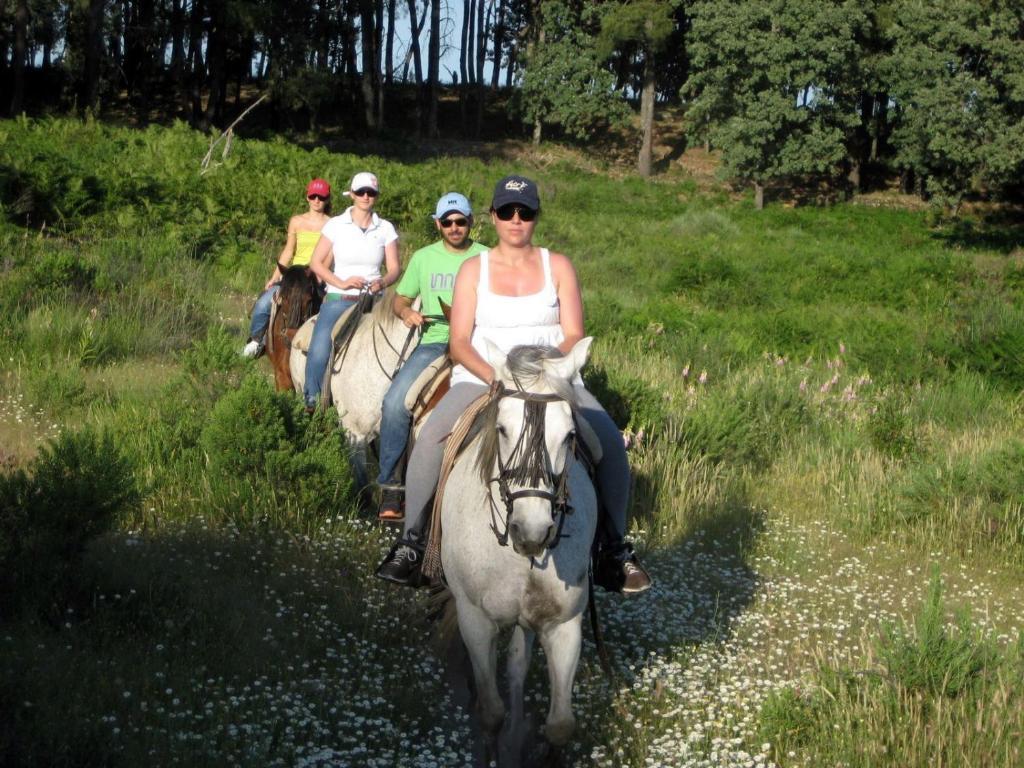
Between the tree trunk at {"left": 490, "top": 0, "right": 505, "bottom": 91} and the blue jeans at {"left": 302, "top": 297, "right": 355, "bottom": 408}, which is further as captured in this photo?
the tree trunk at {"left": 490, "top": 0, "right": 505, "bottom": 91}

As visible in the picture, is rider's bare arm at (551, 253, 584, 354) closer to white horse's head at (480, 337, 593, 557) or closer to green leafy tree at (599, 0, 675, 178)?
white horse's head at (480, 337, 593, 557)

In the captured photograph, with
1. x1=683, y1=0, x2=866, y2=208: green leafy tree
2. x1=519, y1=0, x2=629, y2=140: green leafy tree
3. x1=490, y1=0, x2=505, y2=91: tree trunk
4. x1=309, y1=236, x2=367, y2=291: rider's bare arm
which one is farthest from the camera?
x1=490, y1=0, x2=505, y2=91: tree trunk

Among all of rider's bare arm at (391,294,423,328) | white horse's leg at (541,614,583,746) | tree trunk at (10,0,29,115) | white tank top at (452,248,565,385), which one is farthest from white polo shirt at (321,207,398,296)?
tree trunk at (10,0,29,115)

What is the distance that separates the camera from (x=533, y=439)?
4.38 meters

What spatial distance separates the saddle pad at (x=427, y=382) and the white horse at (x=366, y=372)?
2.33 ft

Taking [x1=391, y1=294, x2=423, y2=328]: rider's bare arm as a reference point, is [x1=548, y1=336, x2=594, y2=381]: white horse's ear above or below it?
above

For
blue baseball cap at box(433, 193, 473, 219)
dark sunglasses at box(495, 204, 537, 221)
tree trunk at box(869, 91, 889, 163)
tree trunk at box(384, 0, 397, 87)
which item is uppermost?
tree trunk at box(384, 0, 397, 87)

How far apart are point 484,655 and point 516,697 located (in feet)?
0.99

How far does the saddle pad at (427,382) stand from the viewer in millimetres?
7016

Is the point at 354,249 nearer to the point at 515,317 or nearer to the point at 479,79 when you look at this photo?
the point at 515,317

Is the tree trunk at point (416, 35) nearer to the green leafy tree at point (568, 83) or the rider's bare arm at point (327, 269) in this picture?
the green leafy tree at point (568, 83)

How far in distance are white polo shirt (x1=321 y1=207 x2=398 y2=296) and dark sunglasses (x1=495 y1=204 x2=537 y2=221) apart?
3812mm

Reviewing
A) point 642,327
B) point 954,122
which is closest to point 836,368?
point 642,327

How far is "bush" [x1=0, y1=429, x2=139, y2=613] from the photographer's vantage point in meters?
6.07
